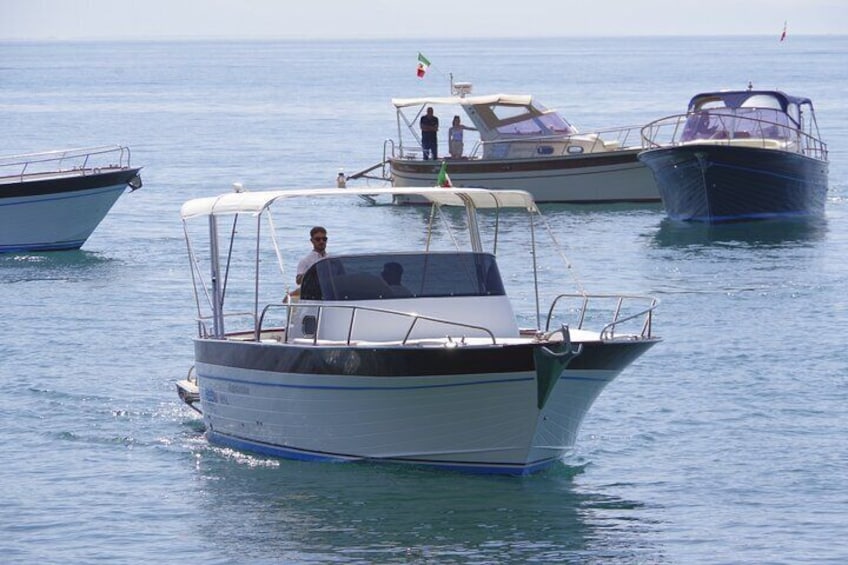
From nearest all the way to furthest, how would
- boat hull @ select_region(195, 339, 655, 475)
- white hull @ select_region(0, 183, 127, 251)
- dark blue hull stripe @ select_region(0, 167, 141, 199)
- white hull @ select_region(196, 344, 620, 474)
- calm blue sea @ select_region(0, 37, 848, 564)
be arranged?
calm blue sea @ select_region(0, 37, 848, 564) → boat hull @ select_region(195, 339, 655, 475) → white hull @ select_region(196, 344, 620, 474) → dark blue hull stripe @ select_region(0, 167, 141, 199) → white hull @ select_region(0, 183, 127, 251)

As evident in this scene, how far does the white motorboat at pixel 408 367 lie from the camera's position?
1470 centimetres

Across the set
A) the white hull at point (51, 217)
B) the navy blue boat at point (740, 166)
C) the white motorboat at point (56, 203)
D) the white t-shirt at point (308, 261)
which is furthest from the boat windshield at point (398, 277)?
the navy blue boat at point (740, 166)

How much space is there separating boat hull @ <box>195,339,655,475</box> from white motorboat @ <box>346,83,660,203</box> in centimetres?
2331

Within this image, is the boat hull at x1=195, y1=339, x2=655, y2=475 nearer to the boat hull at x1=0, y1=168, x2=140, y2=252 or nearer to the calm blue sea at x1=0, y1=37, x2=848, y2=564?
the calm blue sea at x1=0, y1=37, x2=848, y2=564

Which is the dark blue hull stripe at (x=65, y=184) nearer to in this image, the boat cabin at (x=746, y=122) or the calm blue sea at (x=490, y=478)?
the calm blue sea at (x=490, y=478)

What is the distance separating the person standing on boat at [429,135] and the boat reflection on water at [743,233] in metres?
6.46

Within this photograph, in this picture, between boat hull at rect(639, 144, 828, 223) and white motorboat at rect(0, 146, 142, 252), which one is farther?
boat hull at rect(639, 144, 828, 223)

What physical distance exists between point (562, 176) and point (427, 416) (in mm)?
25068

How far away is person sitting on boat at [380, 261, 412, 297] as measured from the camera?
1582 centimetres

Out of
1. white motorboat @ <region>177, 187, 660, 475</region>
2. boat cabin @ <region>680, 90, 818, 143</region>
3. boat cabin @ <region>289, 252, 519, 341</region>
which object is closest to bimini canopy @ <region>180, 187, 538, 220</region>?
white motorboat @ <region>177, 187, 660, 475</region>

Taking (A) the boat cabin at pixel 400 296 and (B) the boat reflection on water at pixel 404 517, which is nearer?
(B) the boat reflection on water at pixel 404 517

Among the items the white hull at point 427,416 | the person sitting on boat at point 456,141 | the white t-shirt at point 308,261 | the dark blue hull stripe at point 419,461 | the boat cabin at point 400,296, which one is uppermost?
the person sitting on boat at point 456,141

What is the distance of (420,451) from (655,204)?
25.9 metres

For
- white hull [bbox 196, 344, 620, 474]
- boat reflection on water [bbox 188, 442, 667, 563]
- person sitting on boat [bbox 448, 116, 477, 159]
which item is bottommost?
boat reflection on water [bbox 188, 442, 667, 563]
